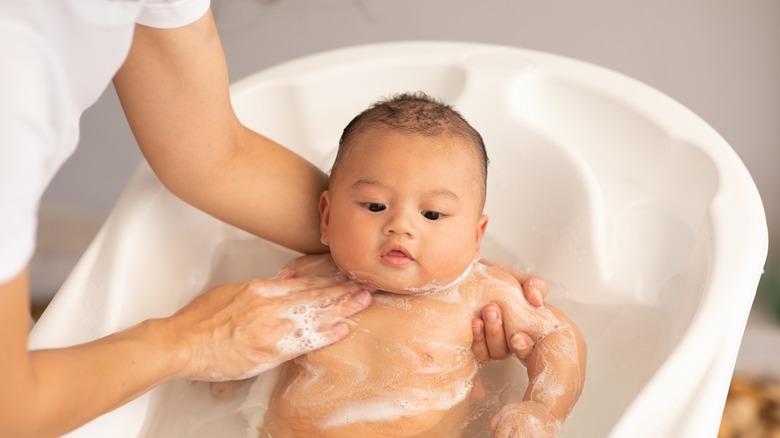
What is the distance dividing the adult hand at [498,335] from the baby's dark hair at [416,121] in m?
0.15

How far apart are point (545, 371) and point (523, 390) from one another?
11 centimetres

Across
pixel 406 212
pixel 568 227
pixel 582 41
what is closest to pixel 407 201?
pixel 406 212

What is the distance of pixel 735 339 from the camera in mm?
993

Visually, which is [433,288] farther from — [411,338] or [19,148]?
[19,148]

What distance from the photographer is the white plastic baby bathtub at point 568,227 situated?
1025 millimetres

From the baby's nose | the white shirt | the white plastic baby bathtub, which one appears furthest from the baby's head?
the white shirt

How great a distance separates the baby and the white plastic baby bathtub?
109 millimetres

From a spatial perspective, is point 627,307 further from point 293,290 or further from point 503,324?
point 293,290

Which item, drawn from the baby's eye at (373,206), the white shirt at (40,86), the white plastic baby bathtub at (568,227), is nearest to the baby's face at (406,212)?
the baby's eye at (373,206)

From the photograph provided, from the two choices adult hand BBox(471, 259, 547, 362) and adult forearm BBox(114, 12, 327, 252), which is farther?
adult hand BBox(471, 259, 547, 362)

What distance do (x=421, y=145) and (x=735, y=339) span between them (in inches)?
16.6

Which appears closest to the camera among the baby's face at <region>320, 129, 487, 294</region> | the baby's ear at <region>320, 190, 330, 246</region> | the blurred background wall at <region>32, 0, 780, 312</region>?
the baby's face at <region>320, 129, 487, 294</region>

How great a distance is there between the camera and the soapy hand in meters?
1.08

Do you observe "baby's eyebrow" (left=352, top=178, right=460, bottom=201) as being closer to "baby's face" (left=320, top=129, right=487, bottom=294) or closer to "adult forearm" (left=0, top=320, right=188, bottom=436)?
"baby's face" (left=320, top=129, right=487, bottom=294)
